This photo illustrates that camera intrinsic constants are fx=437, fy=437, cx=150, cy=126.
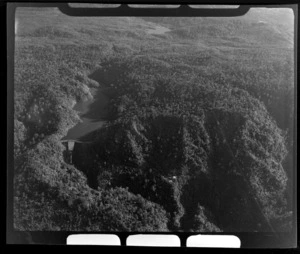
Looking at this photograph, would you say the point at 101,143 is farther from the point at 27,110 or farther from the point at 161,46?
the point at 161,46

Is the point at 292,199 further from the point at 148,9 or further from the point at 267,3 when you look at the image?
the point at 148,9

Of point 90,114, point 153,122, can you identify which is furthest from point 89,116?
point 153,122

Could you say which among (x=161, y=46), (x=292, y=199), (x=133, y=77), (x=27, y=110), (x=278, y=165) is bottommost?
(x=292, y=199)

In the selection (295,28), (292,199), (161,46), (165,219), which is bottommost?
(165,219)

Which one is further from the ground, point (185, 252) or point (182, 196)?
point (182, 196)

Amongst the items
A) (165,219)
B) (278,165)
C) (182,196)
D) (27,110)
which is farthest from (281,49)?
(27,110)

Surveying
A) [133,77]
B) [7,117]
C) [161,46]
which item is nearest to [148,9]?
[161,46]

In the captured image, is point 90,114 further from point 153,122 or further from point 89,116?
point 153,122
